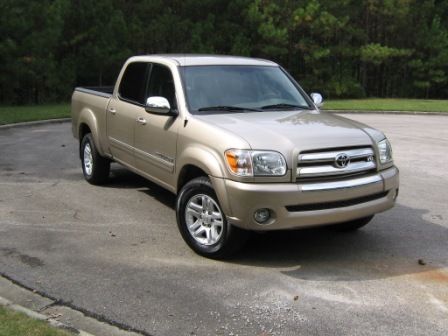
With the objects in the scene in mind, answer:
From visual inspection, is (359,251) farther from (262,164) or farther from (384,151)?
(262,164)

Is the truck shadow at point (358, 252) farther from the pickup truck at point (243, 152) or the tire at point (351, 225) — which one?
the pickup truck at point (243, 152)

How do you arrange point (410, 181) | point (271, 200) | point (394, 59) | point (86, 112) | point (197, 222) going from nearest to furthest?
point (271, 200) → point (197, 222) → point (86, 112) → point (410, 181) → point (394, 59)

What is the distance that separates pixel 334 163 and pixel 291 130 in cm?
50

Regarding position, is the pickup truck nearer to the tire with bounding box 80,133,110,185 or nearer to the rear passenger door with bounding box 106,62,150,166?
the rear passenger door with bounding box 106,62,150,166

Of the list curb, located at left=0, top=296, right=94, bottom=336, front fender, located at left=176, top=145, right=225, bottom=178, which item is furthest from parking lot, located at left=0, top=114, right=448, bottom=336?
front fender, located at left=176, top=145, right=225, bottom=178

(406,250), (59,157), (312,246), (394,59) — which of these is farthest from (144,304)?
(394,59)

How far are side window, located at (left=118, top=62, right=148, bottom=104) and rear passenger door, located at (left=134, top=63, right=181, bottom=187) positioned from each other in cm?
17

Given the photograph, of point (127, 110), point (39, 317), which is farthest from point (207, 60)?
point (39, 317)

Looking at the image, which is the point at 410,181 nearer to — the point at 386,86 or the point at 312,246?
the point at 312,246

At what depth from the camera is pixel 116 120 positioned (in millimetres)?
7320

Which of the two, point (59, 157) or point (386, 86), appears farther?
point (386, 86)

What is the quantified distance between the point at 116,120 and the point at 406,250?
3870 mm

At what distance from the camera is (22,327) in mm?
3826

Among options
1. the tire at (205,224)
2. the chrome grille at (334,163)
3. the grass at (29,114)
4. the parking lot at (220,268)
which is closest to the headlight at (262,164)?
the chrome grille at (334,163)
